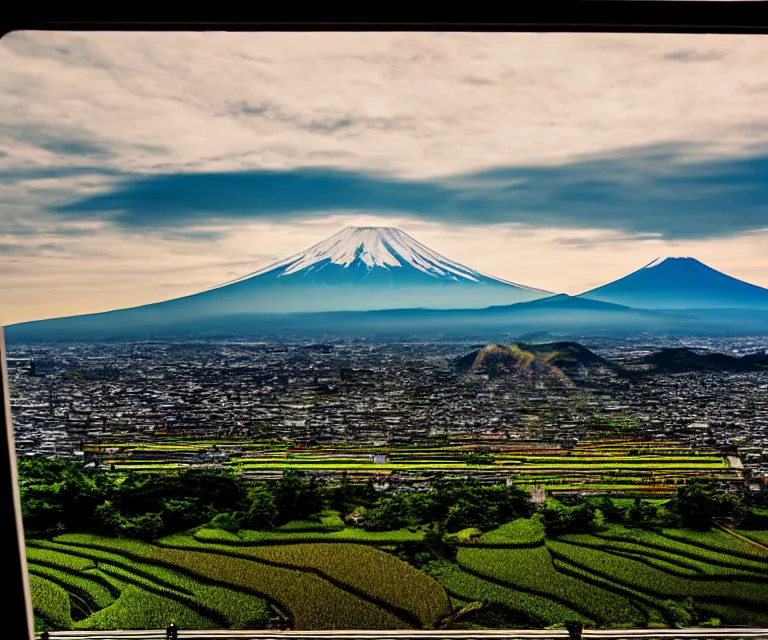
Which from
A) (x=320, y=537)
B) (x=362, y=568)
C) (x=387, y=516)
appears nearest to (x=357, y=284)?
(x=387, y=516)

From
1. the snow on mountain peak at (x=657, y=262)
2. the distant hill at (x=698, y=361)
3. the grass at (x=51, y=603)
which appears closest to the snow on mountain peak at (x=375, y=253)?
the snow on mountain peak at (x=657, y=262)

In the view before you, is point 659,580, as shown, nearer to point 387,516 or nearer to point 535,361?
point 535,361

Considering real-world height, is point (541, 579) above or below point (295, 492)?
below

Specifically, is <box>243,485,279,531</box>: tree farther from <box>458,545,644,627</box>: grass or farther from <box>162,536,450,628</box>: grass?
<box>458,545,644,627</box>: grass

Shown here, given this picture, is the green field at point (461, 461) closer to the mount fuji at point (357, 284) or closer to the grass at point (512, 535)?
the grass at point (512, 535)

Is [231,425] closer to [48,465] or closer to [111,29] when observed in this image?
[48,465]
